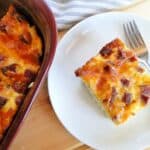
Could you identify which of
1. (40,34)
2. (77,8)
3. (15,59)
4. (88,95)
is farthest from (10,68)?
(77,8)

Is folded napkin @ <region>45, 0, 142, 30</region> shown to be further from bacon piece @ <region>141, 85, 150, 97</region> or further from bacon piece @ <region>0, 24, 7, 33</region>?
bacon piece @ <region>141, 85, 150, 97</region>

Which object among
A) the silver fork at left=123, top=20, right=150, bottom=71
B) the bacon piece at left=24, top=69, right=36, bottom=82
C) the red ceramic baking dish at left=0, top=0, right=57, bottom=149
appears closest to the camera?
the red ceramic baking dish at left=0, top=0, right=57, bottom=149

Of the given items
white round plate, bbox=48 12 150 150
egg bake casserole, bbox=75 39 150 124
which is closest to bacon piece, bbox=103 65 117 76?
egg bake casserole, bbox=75 39 150 124

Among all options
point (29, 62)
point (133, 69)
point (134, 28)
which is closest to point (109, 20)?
point (134, 28)

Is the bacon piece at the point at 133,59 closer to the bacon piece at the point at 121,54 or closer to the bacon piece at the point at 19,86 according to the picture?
the bacon piece at the point at 121,54

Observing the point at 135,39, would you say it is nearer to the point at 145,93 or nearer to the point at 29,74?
the point at 145,93
